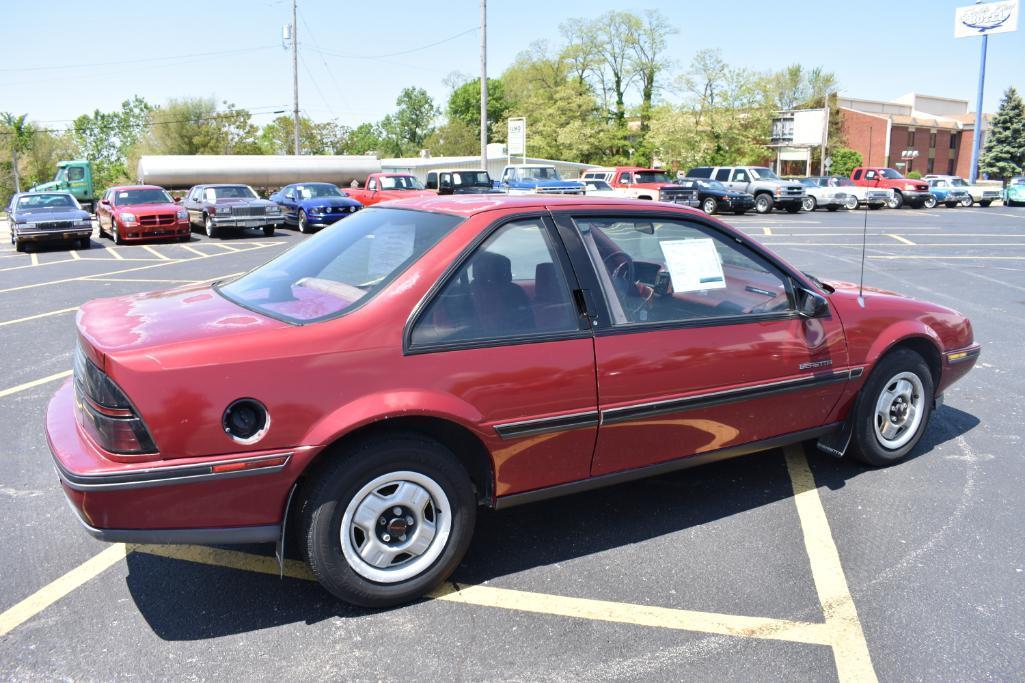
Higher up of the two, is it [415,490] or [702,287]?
[702,287]

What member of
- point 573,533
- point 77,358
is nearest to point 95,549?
point 77,358

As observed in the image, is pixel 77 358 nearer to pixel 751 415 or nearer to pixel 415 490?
pixel 415 490

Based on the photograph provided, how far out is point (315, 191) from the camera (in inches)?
932

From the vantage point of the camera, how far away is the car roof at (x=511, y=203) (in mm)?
3434

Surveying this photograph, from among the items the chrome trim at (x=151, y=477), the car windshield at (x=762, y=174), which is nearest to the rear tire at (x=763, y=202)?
the car windshield at (x=762, y=174)

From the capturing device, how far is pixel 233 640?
2.88 m

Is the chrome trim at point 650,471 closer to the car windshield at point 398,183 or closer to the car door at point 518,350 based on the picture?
the car door at point 518,350

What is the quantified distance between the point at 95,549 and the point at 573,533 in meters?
2.23

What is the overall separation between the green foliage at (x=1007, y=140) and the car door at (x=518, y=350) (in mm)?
72003

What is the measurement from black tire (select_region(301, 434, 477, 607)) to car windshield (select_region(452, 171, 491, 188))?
24.1m

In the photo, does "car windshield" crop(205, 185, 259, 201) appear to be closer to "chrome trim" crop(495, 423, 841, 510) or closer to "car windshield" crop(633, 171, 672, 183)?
"car windshield" crop(633, 171, 672, 183)

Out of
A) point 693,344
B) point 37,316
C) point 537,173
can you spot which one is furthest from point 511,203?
point 537,173

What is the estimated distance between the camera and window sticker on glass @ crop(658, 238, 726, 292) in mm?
3750

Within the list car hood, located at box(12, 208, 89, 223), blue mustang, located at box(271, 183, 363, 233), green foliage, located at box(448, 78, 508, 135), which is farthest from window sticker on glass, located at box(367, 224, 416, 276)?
green foliage, located at box(448, 78, 508, 135)
